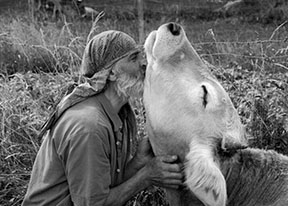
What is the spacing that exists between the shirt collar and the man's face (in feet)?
0.36

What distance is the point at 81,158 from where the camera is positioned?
3.12 m

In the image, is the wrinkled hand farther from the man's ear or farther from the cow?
the man's ear

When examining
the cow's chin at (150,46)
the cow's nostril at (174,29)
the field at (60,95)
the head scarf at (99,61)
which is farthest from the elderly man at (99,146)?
the field at (60,95)

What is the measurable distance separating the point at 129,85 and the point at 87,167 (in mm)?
565

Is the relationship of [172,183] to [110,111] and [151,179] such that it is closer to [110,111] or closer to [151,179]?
[151,179]

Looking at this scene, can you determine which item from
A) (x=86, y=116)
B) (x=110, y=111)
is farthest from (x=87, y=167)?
(x=110, y=111)

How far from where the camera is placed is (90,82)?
3.38 metres

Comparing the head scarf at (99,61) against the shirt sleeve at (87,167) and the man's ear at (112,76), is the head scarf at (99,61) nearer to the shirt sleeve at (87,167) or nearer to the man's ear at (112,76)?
the man's ear at (112,76)

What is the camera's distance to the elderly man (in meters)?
3.14

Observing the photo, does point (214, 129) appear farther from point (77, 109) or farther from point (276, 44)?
point (276, 44)

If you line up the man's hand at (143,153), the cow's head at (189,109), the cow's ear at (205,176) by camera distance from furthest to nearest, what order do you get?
the man's hand at (143,153) < the cow's head at (189,109) < the cow's ear at (205,176)

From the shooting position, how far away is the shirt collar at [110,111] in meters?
3.36

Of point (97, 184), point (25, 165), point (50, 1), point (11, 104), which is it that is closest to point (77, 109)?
point (97, 184)

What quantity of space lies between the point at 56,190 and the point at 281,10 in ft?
35.1
